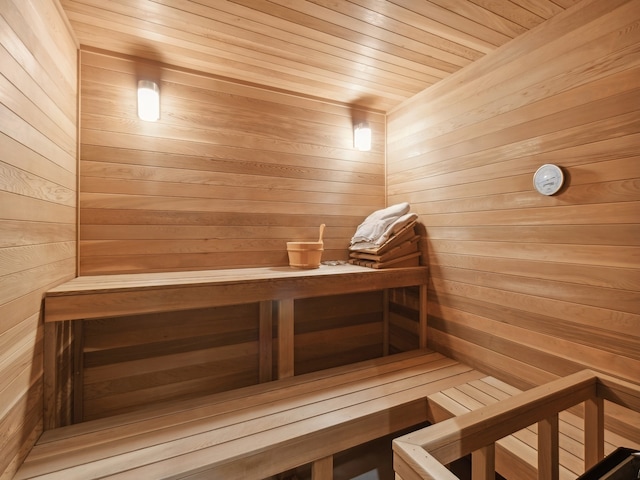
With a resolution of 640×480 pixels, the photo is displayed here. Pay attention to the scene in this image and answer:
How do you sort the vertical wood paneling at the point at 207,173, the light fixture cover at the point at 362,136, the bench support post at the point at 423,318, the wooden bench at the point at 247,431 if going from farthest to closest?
the light fixture cover at the point at 362,136 < the bench support post at the point at 423,318 < the vertical wood paneling at the point at 207,173 < the wooden bench at the point at 247,431

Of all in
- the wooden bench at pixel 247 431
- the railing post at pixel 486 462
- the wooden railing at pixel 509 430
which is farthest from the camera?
the wooden bench at pixel 247 431

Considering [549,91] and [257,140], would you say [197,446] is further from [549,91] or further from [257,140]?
[549,91]

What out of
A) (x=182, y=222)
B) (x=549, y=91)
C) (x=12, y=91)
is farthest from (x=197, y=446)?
(x=549, y=91)

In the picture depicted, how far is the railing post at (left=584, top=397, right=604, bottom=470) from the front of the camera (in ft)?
3.61

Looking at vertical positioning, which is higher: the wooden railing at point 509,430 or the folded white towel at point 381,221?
the folded white towel at point 381,221

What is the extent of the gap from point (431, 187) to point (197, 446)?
6.99ft

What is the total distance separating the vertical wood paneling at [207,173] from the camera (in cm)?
196

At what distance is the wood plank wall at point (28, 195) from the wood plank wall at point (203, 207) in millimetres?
262

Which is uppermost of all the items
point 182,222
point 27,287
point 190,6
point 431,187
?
point 190,6

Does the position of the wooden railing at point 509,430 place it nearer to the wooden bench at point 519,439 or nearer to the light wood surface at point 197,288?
the wooden bench at point 519,439

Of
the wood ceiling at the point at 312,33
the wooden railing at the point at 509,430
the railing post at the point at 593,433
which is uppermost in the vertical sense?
the wood ceiling at the point at 312,33

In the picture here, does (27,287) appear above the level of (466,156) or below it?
below

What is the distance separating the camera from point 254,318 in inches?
93.3

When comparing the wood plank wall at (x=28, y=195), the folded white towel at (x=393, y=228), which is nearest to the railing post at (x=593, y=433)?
the folded white towel at (x=393, y=228)
